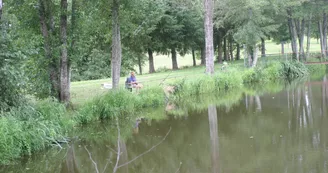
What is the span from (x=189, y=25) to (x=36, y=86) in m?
22.0

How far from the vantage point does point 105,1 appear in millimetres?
15789

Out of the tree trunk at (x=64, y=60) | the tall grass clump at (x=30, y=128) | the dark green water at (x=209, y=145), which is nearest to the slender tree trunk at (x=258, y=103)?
the dark green water at (x=209, y=145)

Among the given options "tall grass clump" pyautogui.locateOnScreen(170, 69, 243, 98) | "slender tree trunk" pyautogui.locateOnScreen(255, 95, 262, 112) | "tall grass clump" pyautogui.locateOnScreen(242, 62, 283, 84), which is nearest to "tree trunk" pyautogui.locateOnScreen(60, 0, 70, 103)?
"tall grass clump" pyautogui.locateOnScreen(170, 69, 243, 98)

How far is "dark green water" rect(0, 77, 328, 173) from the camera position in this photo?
8492mm

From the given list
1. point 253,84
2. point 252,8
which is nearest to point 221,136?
point 253,84

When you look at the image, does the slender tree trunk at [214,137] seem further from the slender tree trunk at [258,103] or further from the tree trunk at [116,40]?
the tree trunk at [116,40]

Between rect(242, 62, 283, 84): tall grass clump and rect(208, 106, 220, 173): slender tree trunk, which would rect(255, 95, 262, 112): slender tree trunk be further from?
rect(242, 62, 283, 84): tall grass clump

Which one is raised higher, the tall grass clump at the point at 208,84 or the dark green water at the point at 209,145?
the tall grass clump at the point at 208,84

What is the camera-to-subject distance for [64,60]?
1502cm

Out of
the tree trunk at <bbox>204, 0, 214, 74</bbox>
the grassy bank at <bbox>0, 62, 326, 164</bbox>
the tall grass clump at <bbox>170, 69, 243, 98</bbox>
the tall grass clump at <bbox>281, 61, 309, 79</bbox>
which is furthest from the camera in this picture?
the tall grass clump at <bbox>281, 61, 309, 79</bbox>

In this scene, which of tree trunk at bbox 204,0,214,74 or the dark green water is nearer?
the dark green water

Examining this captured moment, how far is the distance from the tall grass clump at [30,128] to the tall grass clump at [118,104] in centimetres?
138

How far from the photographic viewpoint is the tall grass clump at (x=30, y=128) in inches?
382

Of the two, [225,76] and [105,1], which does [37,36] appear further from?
[225,76]
